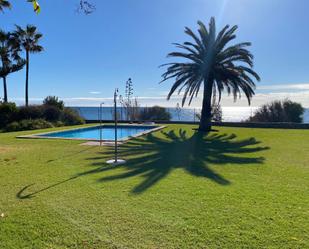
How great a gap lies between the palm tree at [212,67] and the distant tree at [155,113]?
11.2 meters

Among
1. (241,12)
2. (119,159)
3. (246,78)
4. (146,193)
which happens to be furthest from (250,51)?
(146,193)

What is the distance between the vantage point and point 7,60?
22.8 metres

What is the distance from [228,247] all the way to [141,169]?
12.4 feet

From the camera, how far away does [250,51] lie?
52.6 feet

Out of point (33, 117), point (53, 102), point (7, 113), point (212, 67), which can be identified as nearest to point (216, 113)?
point (212, 67)

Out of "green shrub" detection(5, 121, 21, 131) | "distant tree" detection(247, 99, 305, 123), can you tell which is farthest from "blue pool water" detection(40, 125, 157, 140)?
"distant tree" detection(247, 99, 305, 123)

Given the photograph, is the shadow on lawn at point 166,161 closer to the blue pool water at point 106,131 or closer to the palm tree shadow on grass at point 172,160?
the palm tree shadow on grass at point 172,160

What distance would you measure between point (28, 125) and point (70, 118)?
438 cm

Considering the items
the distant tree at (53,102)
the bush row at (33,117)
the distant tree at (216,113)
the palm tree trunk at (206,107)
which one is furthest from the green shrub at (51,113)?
the distant tree at (216,113)

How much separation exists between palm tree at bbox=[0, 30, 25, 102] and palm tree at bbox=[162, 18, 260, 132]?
13.9 m

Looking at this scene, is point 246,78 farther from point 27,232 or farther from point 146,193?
point 27,232

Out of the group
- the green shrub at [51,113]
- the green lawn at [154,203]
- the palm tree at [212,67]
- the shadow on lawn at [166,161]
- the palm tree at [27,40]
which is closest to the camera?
the green lawn at [154,203]

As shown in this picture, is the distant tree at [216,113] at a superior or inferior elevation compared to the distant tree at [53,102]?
inferior

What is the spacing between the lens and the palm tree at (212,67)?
15.9m
